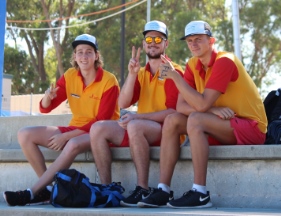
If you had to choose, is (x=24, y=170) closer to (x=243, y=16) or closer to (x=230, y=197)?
(x=230, y=197)

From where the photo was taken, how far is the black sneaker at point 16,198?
503cm

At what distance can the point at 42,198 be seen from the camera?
5.23 meters

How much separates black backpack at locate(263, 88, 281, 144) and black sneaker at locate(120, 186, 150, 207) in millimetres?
1028

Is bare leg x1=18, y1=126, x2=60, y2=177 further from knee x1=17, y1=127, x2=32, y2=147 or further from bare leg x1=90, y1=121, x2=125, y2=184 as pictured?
bare leg x1=90, y1=121, x2=125, y2=184

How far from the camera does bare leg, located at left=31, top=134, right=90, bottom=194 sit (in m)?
5.27

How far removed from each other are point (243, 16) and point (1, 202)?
2249 centimetres

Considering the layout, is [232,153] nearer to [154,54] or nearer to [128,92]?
[128,92]

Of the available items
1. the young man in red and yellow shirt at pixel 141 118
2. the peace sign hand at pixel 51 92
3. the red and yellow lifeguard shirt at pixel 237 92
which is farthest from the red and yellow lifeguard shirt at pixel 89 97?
the red and yellow lifeguard shirt at pixel 237 92

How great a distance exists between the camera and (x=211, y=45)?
5039 mm

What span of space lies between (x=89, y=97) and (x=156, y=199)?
1567 millimetres

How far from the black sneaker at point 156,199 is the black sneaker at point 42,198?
0.95 meters

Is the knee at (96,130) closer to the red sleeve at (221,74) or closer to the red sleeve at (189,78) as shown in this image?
the red sleeve at (189,78)

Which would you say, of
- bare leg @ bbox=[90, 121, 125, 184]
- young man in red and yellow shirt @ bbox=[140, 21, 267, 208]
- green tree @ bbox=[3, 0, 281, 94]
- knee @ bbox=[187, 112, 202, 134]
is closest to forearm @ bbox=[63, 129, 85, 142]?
bare leg @ bbox=[90, 121, 125, 184]

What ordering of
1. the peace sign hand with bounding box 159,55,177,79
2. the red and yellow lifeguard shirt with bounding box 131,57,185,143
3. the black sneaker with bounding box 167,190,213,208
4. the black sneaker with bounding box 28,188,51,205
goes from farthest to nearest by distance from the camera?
the red and yellow lifeguard shirt with bounding box 131,57,185,143 → the black sneaker with bounding box 28,188,51,205 → the peace sign hand with bounding box 159,55,177,79 → the black sneaker with bounding box 167,190,213,208
